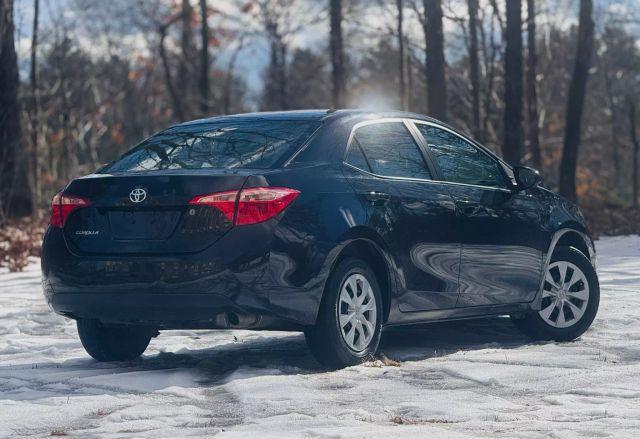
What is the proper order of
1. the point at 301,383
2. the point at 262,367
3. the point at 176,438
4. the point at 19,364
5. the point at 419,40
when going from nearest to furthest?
the point at 176,438 → the point at 301,383 → the point at 262,367 → the point at 19,364 → the point at 419,40

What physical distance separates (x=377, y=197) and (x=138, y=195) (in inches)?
58.0

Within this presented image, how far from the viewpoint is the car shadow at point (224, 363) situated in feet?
23.4

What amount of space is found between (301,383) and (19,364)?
2.20 metres

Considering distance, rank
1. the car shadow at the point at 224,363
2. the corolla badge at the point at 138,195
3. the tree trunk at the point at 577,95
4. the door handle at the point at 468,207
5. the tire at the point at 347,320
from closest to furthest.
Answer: the car shadow at the point at 224,363 < the corolla badge at the point at 138,195 < the tire at the point at 347,320 < the door handle at the point at 468,207 < the tree trunk at the point at 577,95

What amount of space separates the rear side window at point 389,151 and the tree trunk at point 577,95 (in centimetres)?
2030

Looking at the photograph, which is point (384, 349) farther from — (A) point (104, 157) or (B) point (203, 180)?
(A) point (104, 157)

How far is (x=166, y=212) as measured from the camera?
7.20 meters

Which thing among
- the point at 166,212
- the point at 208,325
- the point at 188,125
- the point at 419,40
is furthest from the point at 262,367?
the point at 419,40

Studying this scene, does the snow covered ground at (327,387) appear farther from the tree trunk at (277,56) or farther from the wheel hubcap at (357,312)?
the tree trunk at (277,56)

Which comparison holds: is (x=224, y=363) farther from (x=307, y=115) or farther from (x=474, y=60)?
(x=474, y=60)

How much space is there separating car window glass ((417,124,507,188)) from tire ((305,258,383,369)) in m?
1.26

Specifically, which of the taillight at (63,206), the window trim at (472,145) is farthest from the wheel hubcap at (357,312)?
the taillight at (63,206)

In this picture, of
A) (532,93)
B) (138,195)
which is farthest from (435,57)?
(138,195)

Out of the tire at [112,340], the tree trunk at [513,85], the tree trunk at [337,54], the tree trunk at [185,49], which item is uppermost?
the tree trunk at [185,49]
